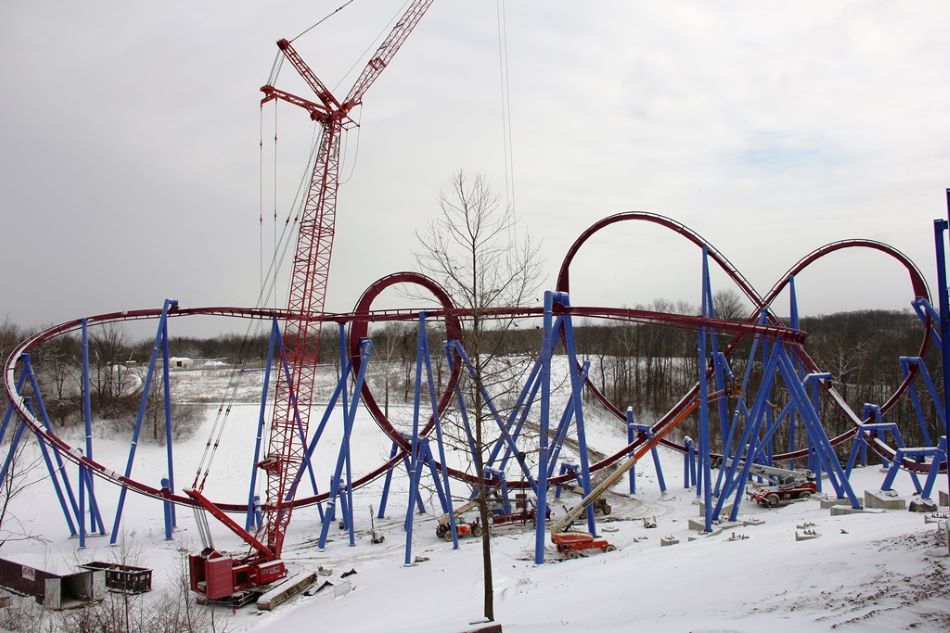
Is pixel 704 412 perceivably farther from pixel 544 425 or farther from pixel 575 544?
pixel 544 425

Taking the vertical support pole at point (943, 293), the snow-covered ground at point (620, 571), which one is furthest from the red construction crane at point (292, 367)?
the vertical support pole at point (943, 293)

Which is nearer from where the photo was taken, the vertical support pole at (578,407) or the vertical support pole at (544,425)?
the vertical support pole at (544,425)

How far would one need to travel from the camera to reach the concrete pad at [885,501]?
19.0 meters

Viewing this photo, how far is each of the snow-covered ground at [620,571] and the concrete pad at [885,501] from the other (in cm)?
97

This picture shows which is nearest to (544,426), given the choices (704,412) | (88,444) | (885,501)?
(704,412)

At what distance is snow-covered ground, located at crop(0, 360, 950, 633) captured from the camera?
884cm

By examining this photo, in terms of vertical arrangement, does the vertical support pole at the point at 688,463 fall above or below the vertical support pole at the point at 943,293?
below

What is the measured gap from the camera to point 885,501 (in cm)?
1905

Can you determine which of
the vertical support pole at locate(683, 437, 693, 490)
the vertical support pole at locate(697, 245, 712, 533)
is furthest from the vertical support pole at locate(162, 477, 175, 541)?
the vertical support pole at locate(683, 437, 693, 490)

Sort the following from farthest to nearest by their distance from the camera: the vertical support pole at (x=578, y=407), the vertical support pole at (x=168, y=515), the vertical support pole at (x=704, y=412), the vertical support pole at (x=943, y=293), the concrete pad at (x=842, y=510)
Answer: the vertical support pole at (x=168, y=515), the vertical support pole at (x=704, y=412), the vertical support pole at (x=578, y=407), the concrete pad at (x=842, y=510), the vertical support pole at (x=943, y=293)

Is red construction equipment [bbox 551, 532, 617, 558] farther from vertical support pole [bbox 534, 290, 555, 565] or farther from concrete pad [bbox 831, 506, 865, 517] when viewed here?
concrete pad [bbox 831, 506, 865, 517]

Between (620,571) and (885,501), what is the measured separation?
1041cm

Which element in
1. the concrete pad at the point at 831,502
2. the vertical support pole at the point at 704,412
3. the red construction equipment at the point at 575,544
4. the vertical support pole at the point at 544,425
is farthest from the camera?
the concrete pad at the point at 831,502

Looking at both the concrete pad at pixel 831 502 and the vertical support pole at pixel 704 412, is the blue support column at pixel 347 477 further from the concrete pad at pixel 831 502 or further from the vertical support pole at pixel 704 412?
the concrete pad at pixel 831 502
